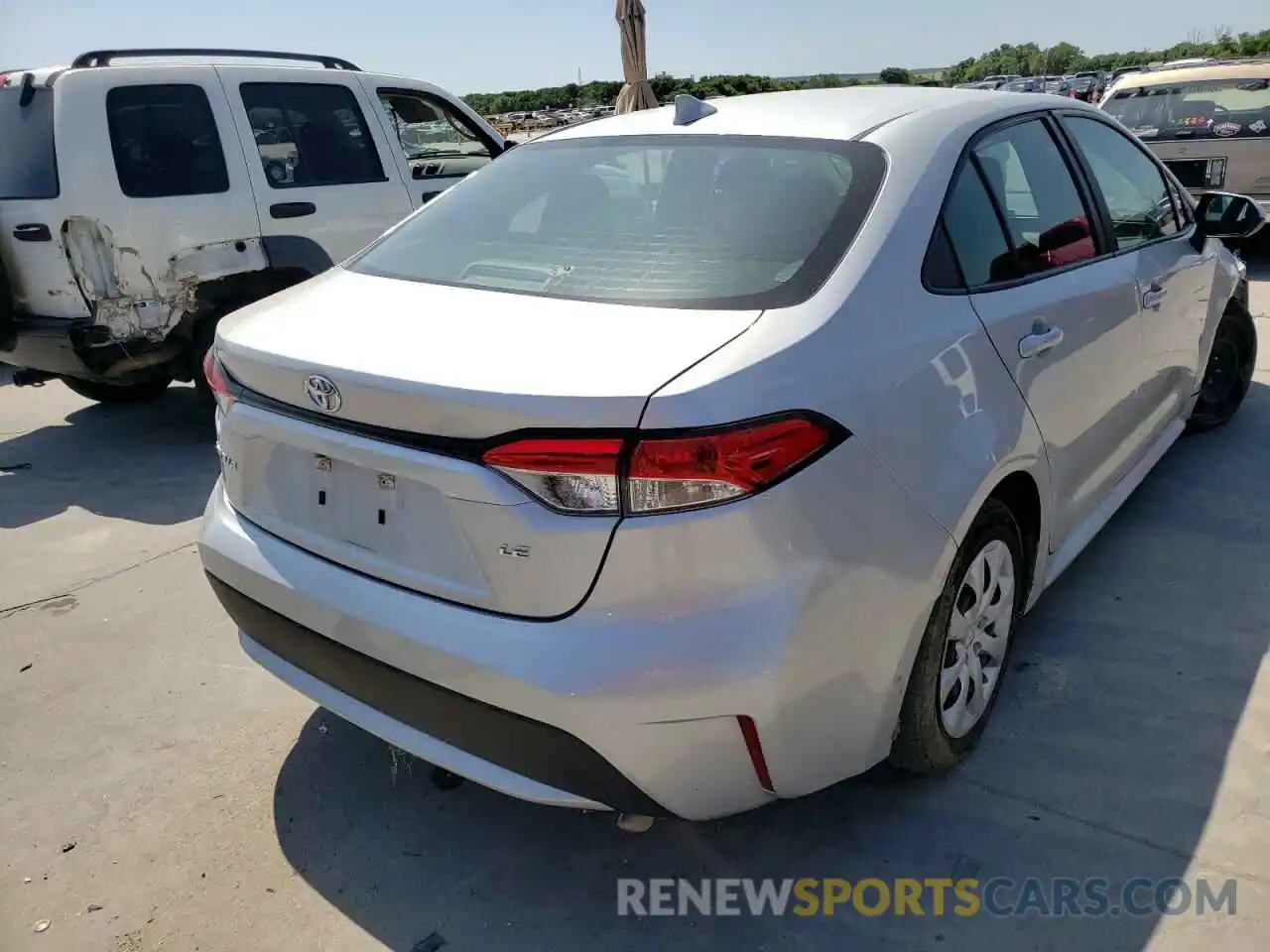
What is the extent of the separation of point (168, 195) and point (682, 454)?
4.36 m

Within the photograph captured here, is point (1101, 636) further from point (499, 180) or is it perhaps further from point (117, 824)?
point (117, 824)

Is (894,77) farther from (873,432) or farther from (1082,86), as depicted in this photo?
(873,432)

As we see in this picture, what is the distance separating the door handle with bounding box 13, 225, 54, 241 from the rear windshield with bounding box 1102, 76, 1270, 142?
838cm

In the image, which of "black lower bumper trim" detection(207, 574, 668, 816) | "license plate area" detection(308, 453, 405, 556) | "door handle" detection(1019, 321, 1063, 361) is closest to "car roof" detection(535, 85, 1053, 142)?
"door handle" detection(1019, 321, 1063, 361)

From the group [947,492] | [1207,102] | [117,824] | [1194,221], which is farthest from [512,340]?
[1207,102]

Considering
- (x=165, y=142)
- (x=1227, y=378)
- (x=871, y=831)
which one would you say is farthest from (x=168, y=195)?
(x=1227, y=378)

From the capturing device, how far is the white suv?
15.8 ft

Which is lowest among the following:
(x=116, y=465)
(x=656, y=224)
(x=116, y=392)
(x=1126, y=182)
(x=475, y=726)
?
(x=116, y=465)

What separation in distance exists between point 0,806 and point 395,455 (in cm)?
167

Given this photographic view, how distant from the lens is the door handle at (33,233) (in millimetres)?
4766

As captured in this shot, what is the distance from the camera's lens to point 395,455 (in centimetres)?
192

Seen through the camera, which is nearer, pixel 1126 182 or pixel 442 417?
pixel 442 417

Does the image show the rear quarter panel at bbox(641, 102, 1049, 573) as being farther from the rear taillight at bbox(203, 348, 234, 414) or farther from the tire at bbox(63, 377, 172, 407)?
the tire at bbox(63, 377, 172, 407)

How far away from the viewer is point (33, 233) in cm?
479
